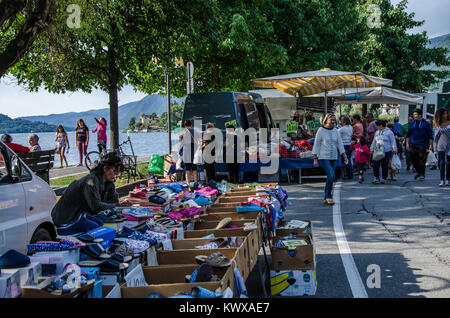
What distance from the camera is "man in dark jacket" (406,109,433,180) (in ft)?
41.9

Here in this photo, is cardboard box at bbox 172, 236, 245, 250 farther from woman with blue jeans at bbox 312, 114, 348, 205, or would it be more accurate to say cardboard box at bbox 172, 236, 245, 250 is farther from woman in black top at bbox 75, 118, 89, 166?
woman in black top at bbox 75, 118, 89, 166

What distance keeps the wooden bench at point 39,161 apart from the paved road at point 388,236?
5.97 m

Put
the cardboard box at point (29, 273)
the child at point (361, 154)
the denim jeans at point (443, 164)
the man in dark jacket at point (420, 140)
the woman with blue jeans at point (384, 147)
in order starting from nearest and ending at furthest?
the cardboard box at point (29, 273) < the denim jeans at point (443, 164) < the woman with blue jeans at point (384, 147) < the man in dark jacket at point (420, 140) < the child at point (361, 154)

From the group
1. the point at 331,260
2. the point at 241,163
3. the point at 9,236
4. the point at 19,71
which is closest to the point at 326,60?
the point at 241,163

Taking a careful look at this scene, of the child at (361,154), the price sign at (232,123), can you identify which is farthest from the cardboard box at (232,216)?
the child at (361,154)

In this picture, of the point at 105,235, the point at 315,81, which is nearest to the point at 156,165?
the point at 315,81

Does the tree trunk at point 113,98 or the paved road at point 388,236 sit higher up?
the tree trunk at point 113,98

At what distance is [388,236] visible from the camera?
6.96 metres

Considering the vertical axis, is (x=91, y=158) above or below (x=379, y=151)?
below

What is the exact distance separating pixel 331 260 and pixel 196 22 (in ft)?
33.2

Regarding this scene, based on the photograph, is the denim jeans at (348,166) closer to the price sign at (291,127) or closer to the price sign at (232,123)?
the price sign at (291,127)

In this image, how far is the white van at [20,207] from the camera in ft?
15.0

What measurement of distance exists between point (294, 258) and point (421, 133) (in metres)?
9.73

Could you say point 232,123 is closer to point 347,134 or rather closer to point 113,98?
point 347,134
